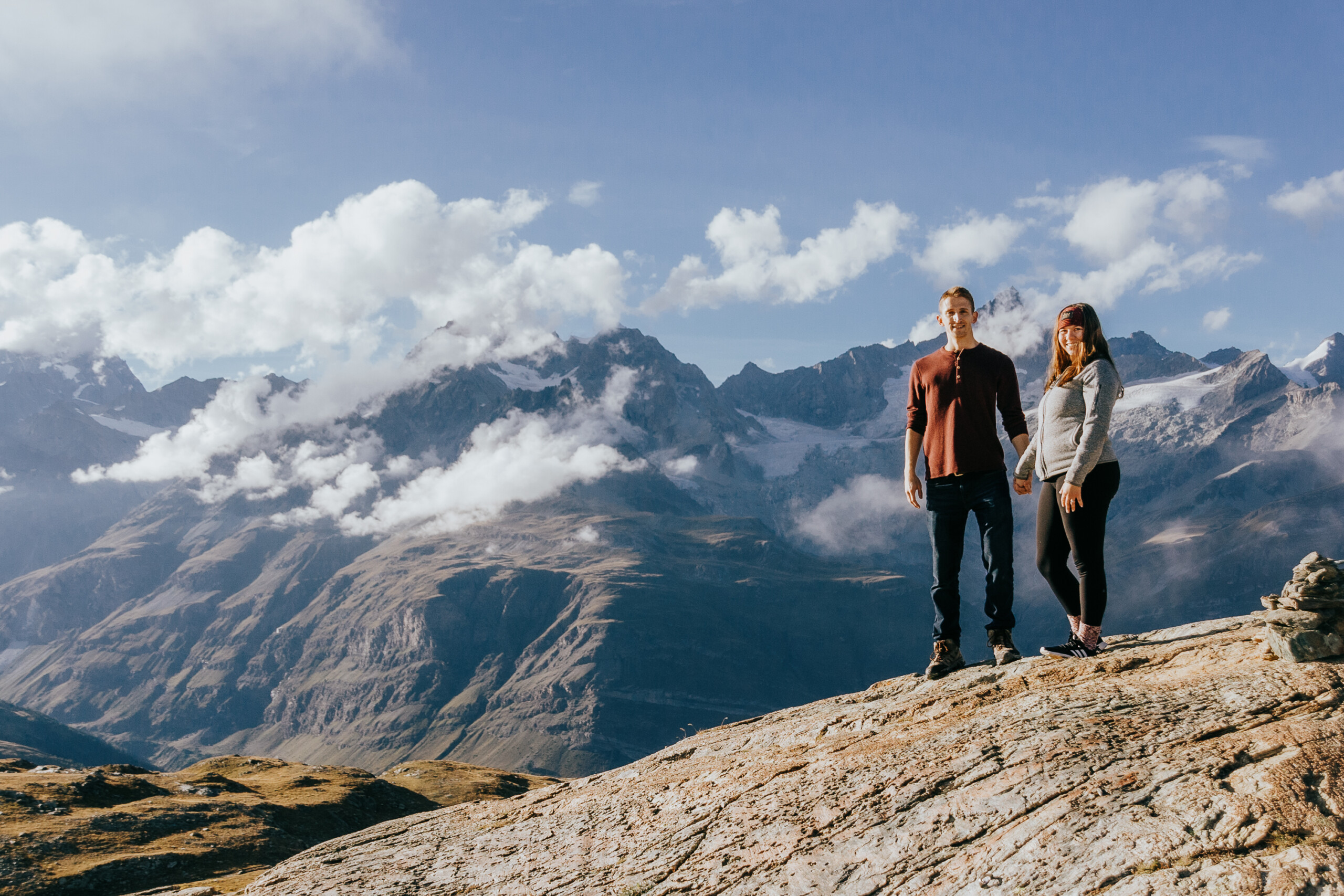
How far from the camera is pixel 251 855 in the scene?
4472 centimetres

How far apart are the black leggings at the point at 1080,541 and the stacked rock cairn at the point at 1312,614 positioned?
2.28 meters

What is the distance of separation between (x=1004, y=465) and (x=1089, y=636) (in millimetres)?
2967

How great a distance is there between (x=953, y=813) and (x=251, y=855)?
154 ft

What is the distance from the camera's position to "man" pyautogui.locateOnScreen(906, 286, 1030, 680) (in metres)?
13.7

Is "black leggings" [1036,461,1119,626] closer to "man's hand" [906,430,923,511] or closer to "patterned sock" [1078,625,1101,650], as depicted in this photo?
"patterned sock" [1078,625,1101,650]

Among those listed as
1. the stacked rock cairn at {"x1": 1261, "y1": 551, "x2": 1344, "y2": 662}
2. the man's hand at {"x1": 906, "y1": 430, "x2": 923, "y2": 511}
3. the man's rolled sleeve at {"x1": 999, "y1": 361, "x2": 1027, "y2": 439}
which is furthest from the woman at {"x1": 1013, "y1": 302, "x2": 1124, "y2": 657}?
the stacked rock cairn at {"x1": 1261, "y1": 551, "x2": 1344, "y2": 662}

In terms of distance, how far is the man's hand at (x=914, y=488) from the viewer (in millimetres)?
14938

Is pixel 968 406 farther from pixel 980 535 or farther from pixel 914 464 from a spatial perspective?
pixel 980 535

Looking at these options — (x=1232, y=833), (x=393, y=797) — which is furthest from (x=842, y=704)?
(x=393, y=797)

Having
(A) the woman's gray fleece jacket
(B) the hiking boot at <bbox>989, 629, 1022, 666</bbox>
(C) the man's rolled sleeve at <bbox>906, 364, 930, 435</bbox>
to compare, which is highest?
(C) the man's rolled sleeve at <bbox>906, 364, 930, 435</bbox>

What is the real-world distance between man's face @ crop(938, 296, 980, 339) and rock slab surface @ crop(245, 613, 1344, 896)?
544 centimetres

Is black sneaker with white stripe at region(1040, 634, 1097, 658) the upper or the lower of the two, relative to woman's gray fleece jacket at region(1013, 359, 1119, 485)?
lower

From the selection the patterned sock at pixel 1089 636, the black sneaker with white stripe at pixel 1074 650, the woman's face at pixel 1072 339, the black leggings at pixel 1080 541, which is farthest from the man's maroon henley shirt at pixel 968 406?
the black sneaker with white stripe at pixel 1074 650

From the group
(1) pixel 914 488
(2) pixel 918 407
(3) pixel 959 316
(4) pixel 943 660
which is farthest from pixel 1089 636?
(3) pixel 959 316
